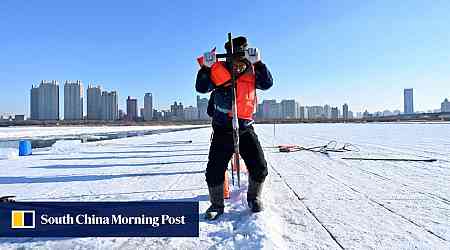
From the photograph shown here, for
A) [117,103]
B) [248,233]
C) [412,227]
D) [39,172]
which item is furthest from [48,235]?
[117,103]

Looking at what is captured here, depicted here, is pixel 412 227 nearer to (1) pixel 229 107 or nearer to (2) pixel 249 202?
(2) pixel 249 202

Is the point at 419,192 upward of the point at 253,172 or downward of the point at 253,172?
downward

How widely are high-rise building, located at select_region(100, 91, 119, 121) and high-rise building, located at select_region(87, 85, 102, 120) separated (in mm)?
1395

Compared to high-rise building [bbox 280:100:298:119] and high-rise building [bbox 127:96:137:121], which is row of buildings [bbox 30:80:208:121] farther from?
high-rise building [bbox 280:100:298:119]

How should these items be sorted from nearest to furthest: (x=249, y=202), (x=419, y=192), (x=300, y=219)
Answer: (x=300, y=219) < (x=249, y=202) < (x=419, y=192)

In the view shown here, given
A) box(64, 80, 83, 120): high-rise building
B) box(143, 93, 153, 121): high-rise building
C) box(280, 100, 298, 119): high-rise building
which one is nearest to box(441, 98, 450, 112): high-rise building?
box(280, 100, 298, 119): high-rise building

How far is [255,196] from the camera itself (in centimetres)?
374

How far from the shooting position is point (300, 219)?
139 inches

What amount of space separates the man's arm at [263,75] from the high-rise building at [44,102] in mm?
157998

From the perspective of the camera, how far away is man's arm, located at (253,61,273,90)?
143 inches

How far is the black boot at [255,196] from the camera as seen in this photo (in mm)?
3686

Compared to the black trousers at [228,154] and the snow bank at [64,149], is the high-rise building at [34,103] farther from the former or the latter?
the black trousers at [228,154]

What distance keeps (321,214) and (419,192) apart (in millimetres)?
1977

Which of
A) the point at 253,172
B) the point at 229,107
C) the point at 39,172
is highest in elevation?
the point at 229,107
